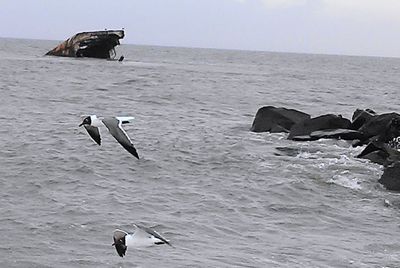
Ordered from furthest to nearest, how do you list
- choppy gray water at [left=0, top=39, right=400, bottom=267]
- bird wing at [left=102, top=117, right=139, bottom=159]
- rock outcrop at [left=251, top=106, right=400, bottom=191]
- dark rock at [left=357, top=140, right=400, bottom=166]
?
dark rock at [left=357, top=140, right=400, bottom=166] → rock outcrop at [left=251, top=106, right=400, bottom=191] → choppy gray water at [left=0, top=39, right=400, bottom=267] → bird wing at [left=102, top=117, right=139, bottom=159]

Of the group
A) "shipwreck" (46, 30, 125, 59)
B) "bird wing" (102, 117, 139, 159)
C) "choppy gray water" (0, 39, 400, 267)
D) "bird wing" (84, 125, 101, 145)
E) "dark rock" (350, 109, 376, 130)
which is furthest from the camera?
"shipwreck" (46, 30, 125, 59)

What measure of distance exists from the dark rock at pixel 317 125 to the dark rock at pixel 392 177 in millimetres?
7373

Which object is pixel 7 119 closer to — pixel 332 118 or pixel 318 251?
pixel 332 118

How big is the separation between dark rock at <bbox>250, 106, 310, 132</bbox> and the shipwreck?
4737 centimetres

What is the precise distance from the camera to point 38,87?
40.7 meters

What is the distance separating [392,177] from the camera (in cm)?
1641

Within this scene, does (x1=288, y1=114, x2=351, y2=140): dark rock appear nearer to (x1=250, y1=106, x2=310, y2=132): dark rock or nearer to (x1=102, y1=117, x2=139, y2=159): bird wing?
(x1=250, y1=106, x2=310, y2=132): dark rock

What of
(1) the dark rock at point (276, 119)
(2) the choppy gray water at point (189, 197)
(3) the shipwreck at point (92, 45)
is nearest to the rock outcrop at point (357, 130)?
(1) the dark rock at point (276, 119)

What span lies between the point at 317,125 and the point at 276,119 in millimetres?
2378

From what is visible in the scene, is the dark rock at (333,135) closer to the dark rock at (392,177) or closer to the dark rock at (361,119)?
the dark rock at (361,119)

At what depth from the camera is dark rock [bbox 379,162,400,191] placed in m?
16.2

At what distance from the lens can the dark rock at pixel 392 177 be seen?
53.3ft

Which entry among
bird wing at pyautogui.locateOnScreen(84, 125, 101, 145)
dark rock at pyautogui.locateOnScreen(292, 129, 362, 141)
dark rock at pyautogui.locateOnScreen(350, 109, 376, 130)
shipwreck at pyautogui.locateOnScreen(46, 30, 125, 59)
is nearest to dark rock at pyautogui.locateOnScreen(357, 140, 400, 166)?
dark rock at pyautogui.locateOnScreen(292, 129, 362, 141)

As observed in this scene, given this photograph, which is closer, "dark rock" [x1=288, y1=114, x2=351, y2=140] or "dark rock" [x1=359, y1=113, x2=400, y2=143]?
"dark rock" [x1=359, y1=113, x2=400, y2=143]
